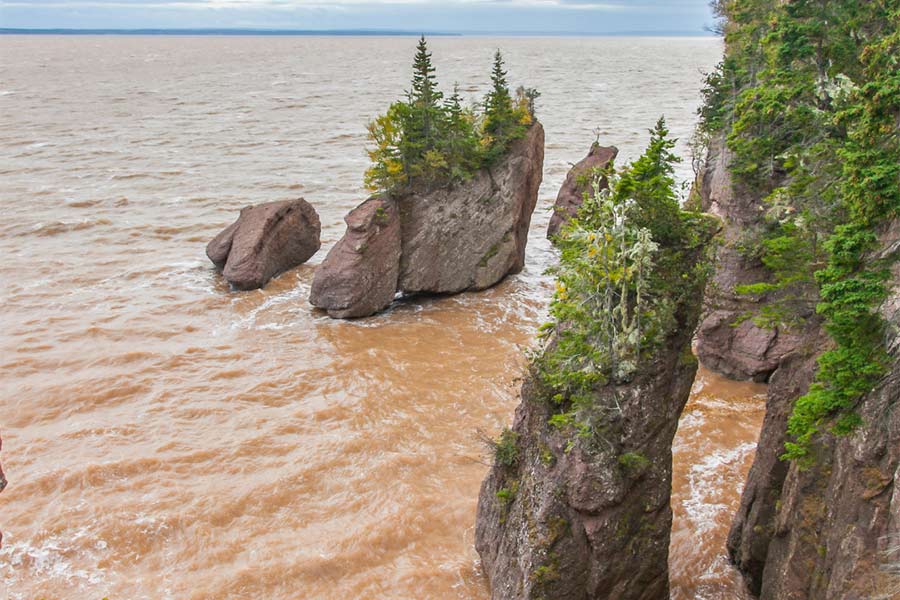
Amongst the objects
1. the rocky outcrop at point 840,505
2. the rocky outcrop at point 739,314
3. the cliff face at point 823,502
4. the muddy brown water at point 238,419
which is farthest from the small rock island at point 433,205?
the rocky outcrop at point 840,505

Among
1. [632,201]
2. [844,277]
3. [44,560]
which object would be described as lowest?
[44,560]

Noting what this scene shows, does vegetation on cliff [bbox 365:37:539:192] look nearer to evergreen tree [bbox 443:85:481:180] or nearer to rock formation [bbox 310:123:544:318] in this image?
evergreen tree [bbox 443:85:481:180]

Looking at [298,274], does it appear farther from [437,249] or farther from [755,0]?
[755,0]

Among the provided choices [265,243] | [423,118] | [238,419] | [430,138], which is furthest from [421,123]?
[238,419]

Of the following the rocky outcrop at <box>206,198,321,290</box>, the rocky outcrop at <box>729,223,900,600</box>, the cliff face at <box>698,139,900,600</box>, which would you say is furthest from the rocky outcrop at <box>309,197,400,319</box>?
the rocky outcrop at <box>729,223,900,600</box>

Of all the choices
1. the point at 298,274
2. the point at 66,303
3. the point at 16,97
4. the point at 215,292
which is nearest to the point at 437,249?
the point at 298,274

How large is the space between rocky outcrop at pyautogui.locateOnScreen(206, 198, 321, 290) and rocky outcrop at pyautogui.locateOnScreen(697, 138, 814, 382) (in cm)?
1736

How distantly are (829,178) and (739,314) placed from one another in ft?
22.1

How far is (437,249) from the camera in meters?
27.8

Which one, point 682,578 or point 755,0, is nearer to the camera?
point 682,578

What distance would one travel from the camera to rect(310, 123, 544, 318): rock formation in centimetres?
2644

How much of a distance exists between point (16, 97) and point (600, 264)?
310 feet

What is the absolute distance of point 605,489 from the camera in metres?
11.3

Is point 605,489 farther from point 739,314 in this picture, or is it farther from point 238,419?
point 238,419
